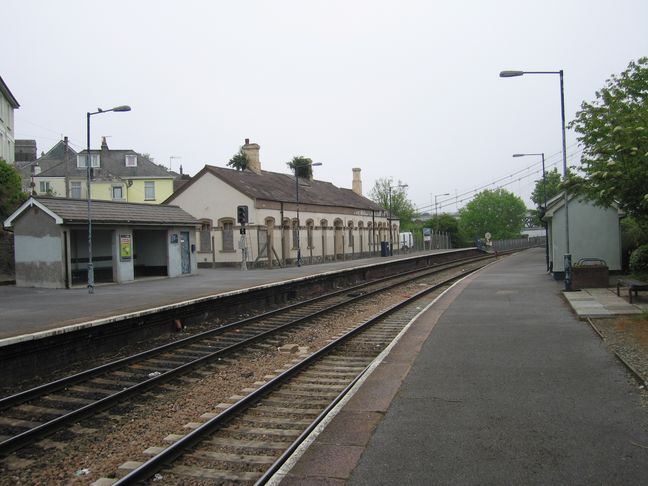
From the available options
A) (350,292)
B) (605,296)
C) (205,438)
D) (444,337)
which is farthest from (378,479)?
(350,292)

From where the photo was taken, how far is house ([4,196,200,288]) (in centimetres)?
2027

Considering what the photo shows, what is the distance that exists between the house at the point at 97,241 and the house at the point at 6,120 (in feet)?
37.4

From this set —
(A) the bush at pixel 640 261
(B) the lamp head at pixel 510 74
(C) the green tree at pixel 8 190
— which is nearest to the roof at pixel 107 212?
(C) the green tree at pixel 8 190

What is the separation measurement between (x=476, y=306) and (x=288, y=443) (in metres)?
10.5

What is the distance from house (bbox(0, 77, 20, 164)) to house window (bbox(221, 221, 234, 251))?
509 inches

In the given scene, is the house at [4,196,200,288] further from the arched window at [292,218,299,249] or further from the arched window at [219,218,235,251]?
the arched window at [292,218,299,249]

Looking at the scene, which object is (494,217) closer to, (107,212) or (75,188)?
(75,188)

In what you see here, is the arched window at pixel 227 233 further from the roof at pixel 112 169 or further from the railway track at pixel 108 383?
the roof at pixel 112 169

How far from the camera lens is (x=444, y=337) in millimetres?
10758

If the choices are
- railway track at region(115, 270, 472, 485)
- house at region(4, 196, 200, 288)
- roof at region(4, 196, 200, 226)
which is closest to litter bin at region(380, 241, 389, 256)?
house at region(4, 196, 200, 288)

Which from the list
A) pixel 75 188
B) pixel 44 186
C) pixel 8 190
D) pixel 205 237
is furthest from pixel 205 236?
pixel 44 186

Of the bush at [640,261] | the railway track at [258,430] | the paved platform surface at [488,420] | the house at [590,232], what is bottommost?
the railway track at [258,430]

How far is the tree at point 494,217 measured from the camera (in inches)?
3836

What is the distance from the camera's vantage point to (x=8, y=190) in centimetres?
2562
